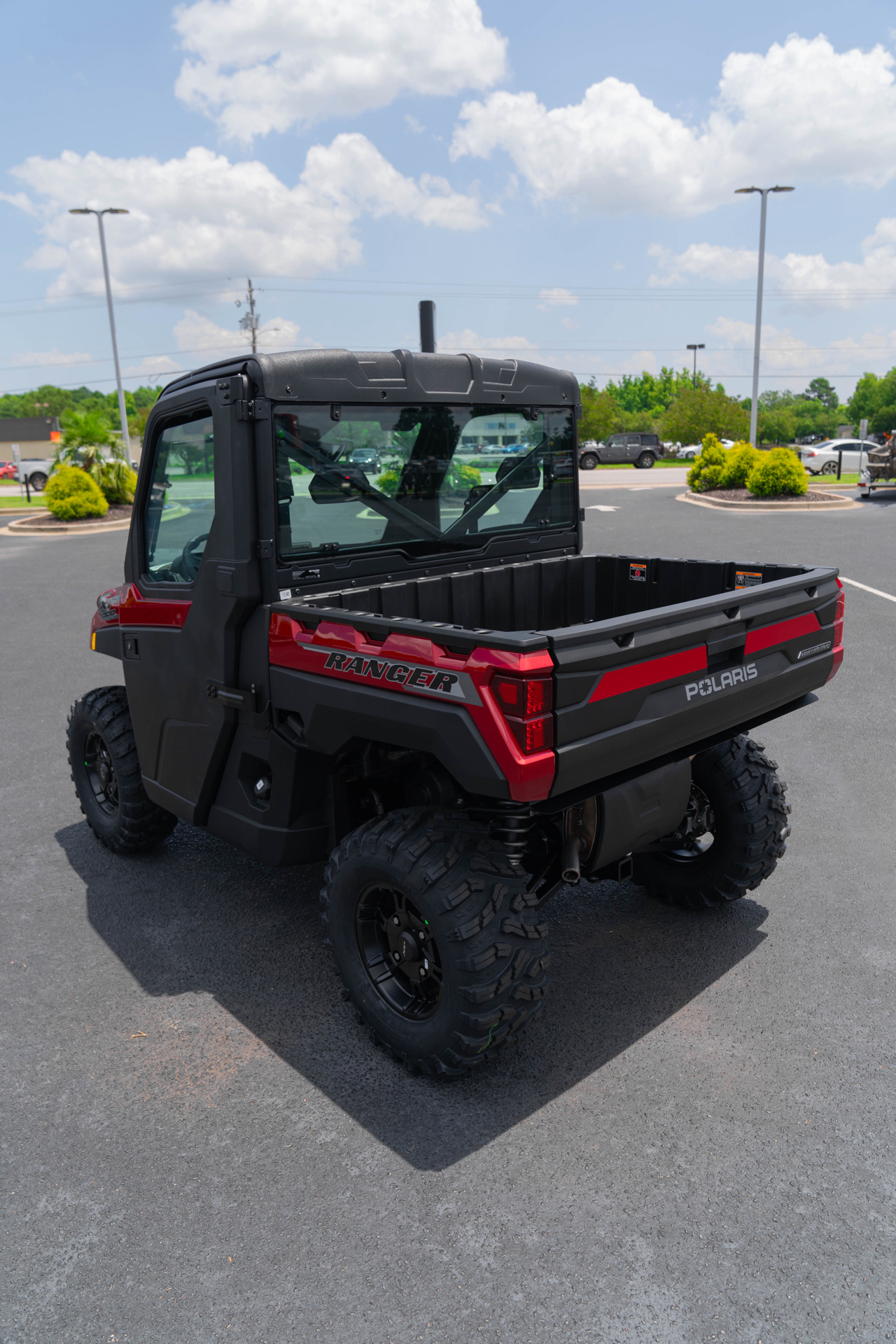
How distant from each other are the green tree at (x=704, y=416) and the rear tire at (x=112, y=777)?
6273 centimetres

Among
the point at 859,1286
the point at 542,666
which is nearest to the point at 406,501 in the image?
the point at 542,666

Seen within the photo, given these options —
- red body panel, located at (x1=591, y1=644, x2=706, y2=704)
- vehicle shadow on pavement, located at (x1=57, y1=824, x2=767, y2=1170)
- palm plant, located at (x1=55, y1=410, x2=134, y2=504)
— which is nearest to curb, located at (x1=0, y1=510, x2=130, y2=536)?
palm plant, located at (x1=55, y1=410, x2=134, y2=504)

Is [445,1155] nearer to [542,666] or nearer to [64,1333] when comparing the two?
[64,1333]

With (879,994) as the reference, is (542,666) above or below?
above

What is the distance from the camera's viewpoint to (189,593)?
153 inches

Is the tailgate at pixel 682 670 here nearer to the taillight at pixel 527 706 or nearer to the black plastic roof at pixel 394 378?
the taillight at pixel 527 706

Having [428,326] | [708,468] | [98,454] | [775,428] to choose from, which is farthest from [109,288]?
[775,428]

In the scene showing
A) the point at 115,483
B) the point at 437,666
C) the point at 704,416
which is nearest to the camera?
the point at 437,666

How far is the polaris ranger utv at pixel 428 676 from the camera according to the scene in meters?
2.90

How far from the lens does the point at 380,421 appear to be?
3844mm

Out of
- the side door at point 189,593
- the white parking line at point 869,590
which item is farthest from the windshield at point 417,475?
the white parking line at point 869,590

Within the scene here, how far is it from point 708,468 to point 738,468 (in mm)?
991

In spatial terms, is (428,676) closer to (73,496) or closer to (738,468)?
(73,496)

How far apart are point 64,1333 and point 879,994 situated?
3003 millimetres
